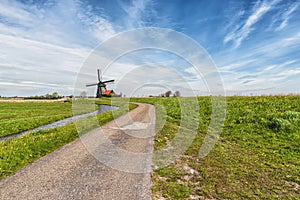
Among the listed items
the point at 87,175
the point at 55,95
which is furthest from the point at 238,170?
the point at 55,95

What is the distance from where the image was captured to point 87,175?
642 centimetres

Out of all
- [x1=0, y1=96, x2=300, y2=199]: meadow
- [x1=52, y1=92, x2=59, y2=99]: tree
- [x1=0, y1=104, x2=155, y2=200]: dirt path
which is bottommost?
[x1=0, y1=104, x2=155, y2=200]: dirt path

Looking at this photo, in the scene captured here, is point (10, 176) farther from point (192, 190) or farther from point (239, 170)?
point (239, 170)

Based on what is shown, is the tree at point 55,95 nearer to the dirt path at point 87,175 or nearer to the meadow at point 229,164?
the meadow at point 229,164

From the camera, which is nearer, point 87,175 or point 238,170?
point 87,175

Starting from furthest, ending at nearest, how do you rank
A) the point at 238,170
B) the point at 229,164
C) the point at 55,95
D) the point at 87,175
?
1. the point at 55,95
2. the point at 229,164
3. the point at 238,170
4. the point at 87,175

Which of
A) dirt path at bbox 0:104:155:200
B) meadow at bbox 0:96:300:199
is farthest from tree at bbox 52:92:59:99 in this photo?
dirt path at bbox 0:104:155:200

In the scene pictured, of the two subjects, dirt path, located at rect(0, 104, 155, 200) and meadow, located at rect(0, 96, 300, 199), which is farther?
meadow, located at rect(0, 96, 300, 199)

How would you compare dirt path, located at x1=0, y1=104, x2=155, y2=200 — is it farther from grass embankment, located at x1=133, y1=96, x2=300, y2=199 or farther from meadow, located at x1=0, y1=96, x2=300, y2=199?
grass embankment, located at x1=133, y1=96, x2=300, y2=199

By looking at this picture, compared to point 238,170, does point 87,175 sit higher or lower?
lower

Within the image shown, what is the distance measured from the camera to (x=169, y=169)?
6.97 meters

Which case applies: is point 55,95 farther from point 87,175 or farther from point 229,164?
point 229,164

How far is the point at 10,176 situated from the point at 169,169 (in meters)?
5.41

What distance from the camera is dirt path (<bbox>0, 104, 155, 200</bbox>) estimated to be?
5.23 metres
